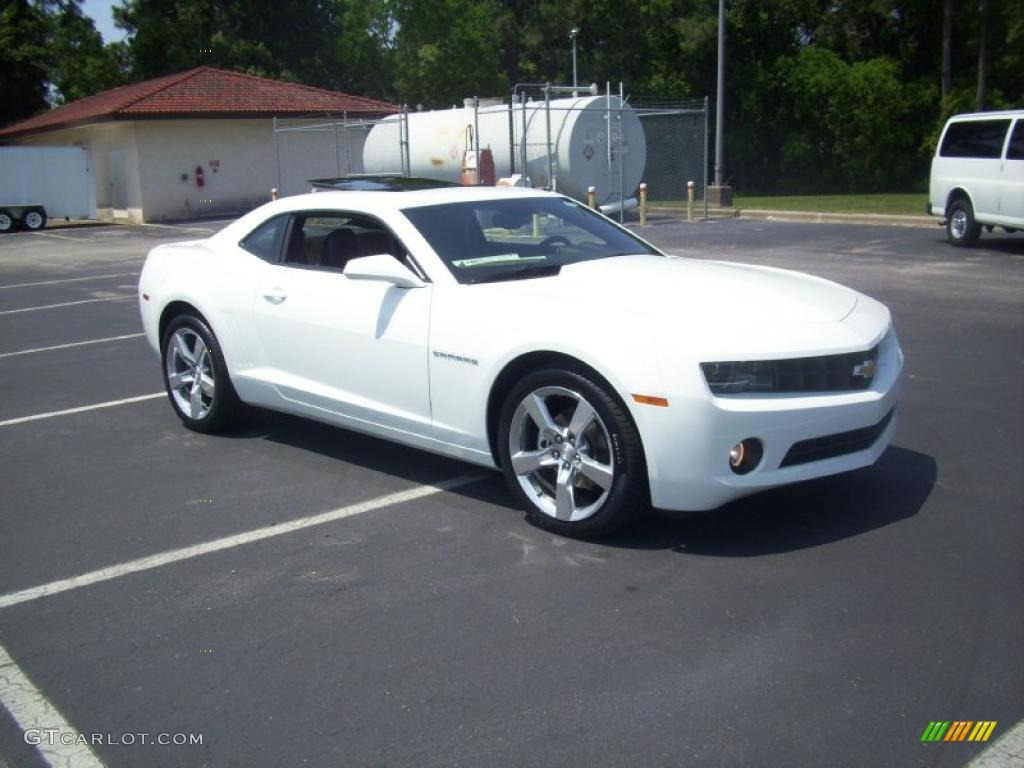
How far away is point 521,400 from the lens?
16.0 ft

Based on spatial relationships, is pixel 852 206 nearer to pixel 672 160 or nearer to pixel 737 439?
pixel 672 160

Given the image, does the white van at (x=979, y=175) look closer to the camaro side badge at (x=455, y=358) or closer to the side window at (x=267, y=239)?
the side window at (x=267, y=239)

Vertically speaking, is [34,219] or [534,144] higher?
[534,144]

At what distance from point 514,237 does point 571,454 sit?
1515mm

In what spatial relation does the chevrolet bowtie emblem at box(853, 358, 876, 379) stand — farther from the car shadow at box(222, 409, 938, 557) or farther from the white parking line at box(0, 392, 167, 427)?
the white parking line at box(0, 392, 167, 427)

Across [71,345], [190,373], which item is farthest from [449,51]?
[190,373]

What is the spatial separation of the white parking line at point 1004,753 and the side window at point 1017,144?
14.4 metres

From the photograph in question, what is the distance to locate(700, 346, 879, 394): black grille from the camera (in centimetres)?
440

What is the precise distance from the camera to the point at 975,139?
54.4 feet

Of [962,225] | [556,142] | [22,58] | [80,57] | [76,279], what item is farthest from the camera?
[80,57]

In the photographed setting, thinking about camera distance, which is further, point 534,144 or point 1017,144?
point 534,144

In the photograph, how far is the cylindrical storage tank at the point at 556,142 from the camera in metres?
24.1

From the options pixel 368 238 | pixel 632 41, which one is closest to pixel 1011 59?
pixel 632 41

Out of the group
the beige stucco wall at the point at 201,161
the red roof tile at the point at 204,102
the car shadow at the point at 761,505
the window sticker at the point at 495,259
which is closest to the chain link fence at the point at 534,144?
the beige stucco wall at the point at 201,161
